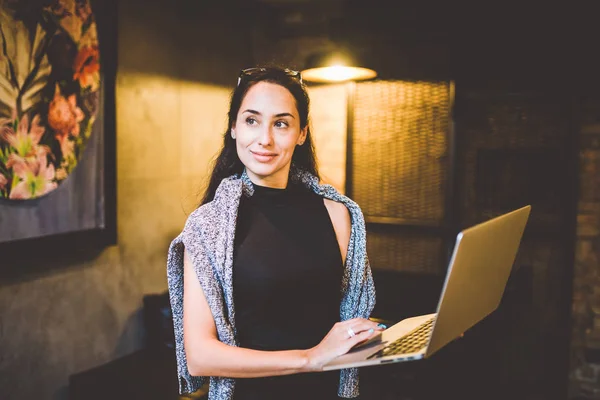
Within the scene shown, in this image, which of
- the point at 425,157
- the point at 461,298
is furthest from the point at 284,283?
the point at 425,157

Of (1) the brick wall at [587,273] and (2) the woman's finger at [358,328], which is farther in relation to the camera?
(1) the brick wall at [587,273]

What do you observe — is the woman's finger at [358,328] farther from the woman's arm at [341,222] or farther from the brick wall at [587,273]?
the brick wall at [587,273]

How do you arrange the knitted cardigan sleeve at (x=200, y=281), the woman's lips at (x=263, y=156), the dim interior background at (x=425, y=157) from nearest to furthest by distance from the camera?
1. the knitted cardigan sleeve at (x=200, y=281)
2. the woman's lips at (x=263, y=156)
3. the dim interior background at (x=425, y=157)

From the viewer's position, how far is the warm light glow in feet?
11.6

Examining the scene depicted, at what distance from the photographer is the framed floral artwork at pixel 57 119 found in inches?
92.7

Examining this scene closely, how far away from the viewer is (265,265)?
1318mm

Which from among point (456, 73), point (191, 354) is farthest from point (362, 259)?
point (456, 73)

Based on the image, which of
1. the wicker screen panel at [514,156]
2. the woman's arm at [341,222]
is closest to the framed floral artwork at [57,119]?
the woman's arm at [341,222]

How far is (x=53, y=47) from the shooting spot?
253 cm

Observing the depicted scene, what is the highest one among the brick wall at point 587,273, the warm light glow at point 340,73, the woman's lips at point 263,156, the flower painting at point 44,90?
the warm light glow at point 340,73

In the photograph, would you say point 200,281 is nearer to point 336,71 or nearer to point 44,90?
point 44,90

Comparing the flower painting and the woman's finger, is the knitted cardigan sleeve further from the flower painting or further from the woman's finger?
the flower painting

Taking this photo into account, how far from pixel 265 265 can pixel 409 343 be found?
0.38 m

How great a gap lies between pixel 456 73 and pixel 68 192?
2398 millimetres
